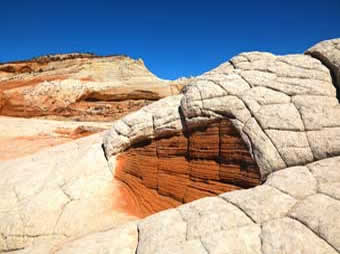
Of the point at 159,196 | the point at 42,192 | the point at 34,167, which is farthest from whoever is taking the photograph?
the point at 34,167

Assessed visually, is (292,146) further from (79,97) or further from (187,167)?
(79,97)

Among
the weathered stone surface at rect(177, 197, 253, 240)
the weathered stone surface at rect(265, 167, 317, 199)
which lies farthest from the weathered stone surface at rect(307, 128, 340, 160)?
the weathered stone surface at rect(177, 197, 253, 240)

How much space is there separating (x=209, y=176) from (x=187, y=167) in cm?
51

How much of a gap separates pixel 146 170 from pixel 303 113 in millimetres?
3045

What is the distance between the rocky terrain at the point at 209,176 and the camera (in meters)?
3.08

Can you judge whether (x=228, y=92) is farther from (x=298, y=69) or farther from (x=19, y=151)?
(x=19, y=151)

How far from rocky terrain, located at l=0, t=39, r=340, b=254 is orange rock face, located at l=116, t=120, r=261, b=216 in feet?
0.06

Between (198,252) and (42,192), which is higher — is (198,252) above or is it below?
below

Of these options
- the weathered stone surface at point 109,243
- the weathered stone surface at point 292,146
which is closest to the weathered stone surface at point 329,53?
the weathered stone surface at point 292,146

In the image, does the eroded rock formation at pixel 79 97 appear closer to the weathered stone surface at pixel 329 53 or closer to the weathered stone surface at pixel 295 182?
the weathered stone surface at pixel 329 53

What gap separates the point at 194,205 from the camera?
3.73 m

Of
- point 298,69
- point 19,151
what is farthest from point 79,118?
point 298,69

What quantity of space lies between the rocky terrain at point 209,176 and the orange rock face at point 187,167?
2 cm

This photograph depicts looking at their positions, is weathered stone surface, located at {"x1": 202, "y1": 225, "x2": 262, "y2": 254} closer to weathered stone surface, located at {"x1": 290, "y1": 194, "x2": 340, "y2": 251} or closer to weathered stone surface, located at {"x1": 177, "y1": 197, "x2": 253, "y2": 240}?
weathered stone surface, located at {"x1": 177, "y1": 197, "x2": 253, "y2": 240}
